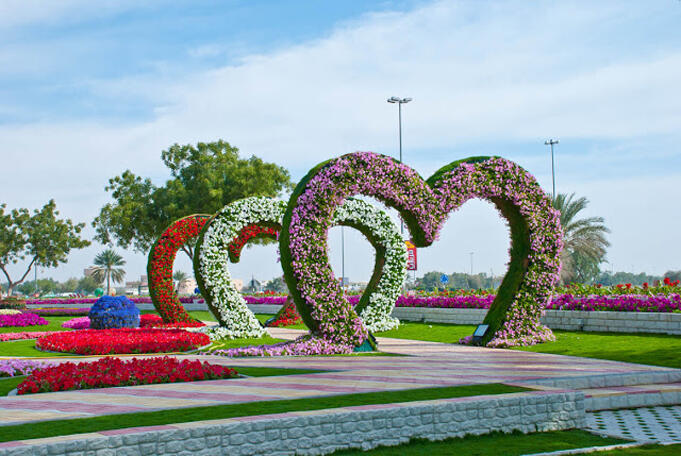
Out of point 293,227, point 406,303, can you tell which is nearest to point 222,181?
point 406,303

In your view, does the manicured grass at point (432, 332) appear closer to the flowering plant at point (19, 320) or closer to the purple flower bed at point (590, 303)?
the purple flower bed at point (590, 303)

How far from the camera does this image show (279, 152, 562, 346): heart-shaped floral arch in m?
13.6

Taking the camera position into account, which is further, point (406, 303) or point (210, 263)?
point (406, 303)

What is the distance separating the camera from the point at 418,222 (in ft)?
45.5

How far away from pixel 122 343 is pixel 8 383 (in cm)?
542

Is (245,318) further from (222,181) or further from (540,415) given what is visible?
(222,181)

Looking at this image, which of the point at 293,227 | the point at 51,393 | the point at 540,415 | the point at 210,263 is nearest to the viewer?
the point at 540,415

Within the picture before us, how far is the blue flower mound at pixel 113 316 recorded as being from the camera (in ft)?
69.3

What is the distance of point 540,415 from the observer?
7859mm

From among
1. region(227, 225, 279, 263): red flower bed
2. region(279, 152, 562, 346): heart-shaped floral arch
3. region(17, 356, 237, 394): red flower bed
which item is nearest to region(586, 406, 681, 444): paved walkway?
region(17, 356, 237, 394): red flower bed

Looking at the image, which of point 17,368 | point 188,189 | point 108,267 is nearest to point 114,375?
point 17,368

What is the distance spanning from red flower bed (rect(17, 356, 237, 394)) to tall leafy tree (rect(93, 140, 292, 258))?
2522 cm

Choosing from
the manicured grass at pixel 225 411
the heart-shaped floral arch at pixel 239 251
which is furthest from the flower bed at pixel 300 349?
the manicured grass at pixel 225 411

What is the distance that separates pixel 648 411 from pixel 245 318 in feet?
38.2
